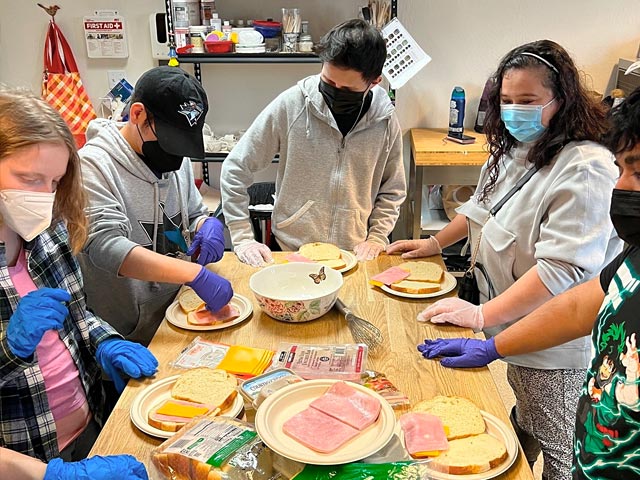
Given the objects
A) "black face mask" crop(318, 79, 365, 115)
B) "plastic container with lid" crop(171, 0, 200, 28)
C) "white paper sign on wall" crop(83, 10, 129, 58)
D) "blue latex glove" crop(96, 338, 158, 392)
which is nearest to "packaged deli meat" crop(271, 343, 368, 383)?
"blue latex glove" crop(96, 338, 158, 392)

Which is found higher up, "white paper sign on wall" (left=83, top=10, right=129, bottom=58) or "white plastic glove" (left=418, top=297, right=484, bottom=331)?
"white paper sign on wall" (left=83, top=10, right=129, bottom=58)

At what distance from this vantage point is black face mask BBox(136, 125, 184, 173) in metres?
1.63

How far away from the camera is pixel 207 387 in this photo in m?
1.17

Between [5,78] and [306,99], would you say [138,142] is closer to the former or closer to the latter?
[306,99]

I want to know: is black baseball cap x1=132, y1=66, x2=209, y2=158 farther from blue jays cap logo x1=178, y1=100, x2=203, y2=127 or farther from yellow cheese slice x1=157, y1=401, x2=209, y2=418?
yellow cheese slice x1=157, y1=401, x2=209, y2=418

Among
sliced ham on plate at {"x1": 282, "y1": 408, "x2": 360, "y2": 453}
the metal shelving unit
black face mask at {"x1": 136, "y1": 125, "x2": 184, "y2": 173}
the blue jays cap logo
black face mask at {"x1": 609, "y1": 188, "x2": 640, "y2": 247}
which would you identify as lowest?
sliced ham on plate at {"x1": 282, "y1": 408, "x2": 360, "y2": 453}

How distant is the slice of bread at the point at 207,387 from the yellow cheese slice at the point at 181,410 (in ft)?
0.06

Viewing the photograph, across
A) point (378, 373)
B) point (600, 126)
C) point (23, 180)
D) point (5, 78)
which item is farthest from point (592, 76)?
point (5, 78)

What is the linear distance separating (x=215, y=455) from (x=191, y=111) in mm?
998

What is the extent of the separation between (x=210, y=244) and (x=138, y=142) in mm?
358

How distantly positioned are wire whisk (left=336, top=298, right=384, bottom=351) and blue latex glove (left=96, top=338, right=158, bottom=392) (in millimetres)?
460

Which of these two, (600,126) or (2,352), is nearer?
(2,352)

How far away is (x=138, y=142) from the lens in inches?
64.4

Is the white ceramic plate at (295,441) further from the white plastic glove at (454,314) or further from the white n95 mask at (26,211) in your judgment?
the white n95 mask at (26,211)
